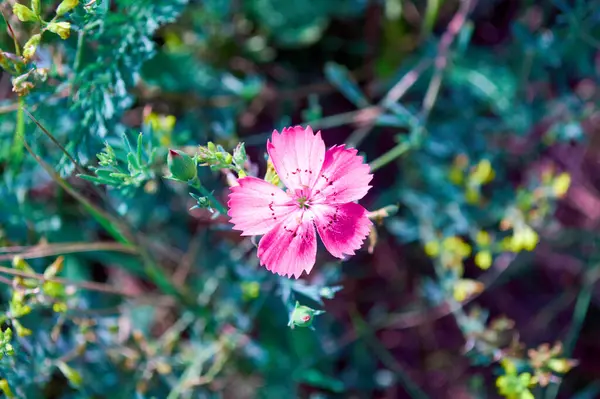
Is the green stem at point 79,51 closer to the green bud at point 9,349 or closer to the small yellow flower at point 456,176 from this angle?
the green bud at point 9,349

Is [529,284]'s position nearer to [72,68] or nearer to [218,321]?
[218,321]

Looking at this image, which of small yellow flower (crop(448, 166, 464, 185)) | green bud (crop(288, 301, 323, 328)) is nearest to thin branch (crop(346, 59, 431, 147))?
small yellow flower (crop(448, 166, 464, 185))

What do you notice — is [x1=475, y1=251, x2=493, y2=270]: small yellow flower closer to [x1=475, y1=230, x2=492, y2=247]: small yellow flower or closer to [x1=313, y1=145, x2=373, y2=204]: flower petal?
[x1=475, y1=230, x2=492, y2=247]: small yellow flower

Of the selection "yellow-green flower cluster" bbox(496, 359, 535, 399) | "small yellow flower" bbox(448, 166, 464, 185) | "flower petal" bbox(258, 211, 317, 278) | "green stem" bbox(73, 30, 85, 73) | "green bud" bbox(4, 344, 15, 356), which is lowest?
"green bud" bbox(4, 344, 15, 356)

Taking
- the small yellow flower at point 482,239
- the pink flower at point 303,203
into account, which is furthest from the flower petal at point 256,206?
the small yellow flower at point 482,239

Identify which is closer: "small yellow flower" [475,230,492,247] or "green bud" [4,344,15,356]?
"green bud" [4,344,15,356]

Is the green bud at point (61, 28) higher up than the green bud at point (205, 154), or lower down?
higher up

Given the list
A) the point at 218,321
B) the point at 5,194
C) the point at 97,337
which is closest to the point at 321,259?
the point at 218,321
